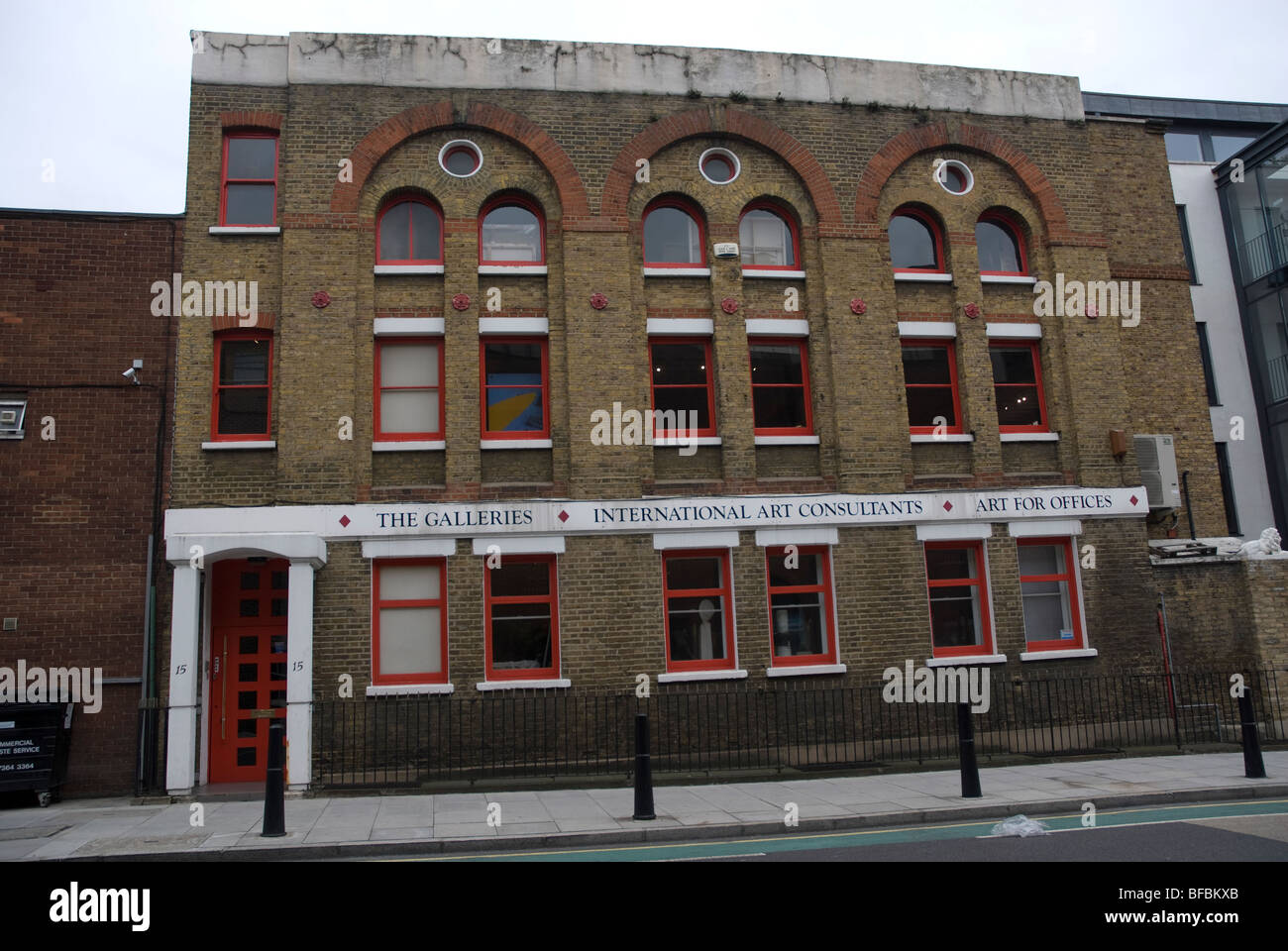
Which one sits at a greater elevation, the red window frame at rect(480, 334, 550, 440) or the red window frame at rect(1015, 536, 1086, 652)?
the red window frame at rect(480, 334, 550, 440)

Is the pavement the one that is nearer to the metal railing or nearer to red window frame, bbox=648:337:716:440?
the metal railing

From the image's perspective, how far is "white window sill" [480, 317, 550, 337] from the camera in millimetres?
15609

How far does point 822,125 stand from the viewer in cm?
1722

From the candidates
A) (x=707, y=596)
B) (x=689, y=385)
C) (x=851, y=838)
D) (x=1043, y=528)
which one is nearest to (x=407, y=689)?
(x=707, y=596)

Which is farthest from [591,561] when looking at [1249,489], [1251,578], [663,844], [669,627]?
[1249,489]

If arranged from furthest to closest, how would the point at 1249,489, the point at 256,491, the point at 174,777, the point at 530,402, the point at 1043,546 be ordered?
the point at 1249,489
the point at 1043,546
the point at 530,402
the point at 256,491
the point at 174,777

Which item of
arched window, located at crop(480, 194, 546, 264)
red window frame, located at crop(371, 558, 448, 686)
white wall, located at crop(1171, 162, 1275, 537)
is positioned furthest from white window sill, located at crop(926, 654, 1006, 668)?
white wall, located at crop(1171, 162, 1275, 537)

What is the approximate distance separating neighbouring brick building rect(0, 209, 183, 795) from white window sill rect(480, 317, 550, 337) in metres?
4.86

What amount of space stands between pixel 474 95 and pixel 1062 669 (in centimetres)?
1404

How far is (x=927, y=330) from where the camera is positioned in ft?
56.0

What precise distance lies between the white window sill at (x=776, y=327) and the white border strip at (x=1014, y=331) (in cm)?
354

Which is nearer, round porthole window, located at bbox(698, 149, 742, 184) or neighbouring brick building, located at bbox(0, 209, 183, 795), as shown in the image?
neighbouring brick building, located at bbox(0, 209, 183, 795)

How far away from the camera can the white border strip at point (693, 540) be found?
15.3 meters

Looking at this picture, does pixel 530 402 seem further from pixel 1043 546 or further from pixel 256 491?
pixel 1043 546
